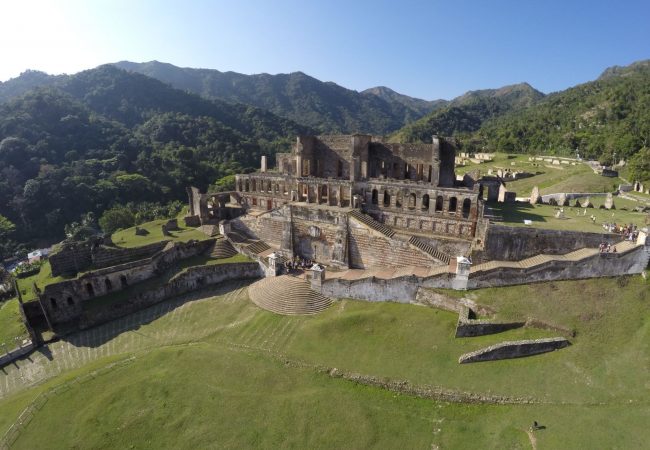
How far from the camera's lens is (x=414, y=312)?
73.2 ft

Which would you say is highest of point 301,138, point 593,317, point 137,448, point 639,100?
point 639,100

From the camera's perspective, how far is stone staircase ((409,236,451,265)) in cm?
2583

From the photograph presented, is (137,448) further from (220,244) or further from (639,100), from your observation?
(639,100)

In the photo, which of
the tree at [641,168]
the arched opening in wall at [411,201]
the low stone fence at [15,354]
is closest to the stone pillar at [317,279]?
the arched opening in wall at [411,201]

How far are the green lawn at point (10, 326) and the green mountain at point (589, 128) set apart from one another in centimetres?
8725

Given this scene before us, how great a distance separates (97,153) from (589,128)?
417 feet

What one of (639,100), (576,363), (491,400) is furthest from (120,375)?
(639,100)

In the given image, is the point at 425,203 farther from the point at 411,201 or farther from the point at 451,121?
the point at 451,121

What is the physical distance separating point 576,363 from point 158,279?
29949 millimetres

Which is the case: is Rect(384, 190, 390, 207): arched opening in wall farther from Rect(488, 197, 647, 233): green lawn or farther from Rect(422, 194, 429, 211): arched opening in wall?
Rect(488, 197, 647, 233): green lawn

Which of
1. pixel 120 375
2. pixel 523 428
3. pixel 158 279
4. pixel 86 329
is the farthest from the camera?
pixel 158 279

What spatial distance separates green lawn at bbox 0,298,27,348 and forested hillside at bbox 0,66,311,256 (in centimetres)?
3728

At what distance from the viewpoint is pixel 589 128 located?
88.8m

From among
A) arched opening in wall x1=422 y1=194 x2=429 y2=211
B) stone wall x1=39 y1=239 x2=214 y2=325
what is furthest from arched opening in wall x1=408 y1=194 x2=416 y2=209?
stone wall x1=39 y1=239 x2=214 y2=325
